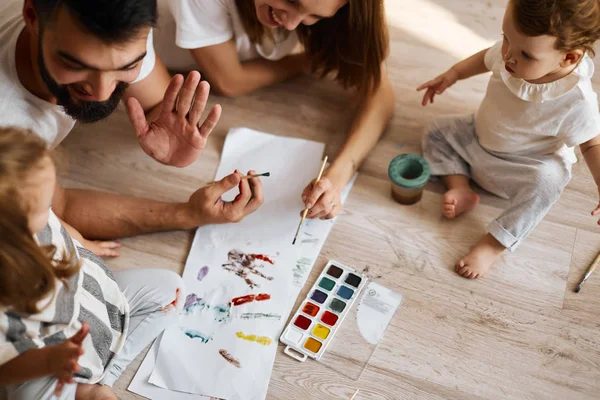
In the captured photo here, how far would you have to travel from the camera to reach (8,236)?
88cm

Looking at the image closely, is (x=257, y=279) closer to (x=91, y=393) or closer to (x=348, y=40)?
(x=91, y=393)

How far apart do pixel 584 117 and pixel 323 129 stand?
66 cm

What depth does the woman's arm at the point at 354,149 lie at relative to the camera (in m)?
1.41

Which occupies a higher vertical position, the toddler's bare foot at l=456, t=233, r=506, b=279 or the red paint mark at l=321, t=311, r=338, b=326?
the toddler's bare foot at l=456, t=233, r=506, b=279

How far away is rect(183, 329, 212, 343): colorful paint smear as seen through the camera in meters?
1.33

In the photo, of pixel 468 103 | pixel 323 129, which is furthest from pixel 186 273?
pixel 468 103

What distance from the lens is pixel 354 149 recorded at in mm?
1526

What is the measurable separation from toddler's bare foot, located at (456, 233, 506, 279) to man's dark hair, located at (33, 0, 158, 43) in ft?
2.81

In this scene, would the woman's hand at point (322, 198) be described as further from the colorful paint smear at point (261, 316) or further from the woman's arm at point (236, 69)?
the woman's arm at point (236, 69)

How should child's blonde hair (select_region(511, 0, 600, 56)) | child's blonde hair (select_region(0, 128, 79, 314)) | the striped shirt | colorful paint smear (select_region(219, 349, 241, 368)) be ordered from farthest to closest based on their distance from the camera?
colorful paint smear (select_region(219, 349, 241, 368)) → child's blonde hair (select_region(511, 0, 600, 56)) → the striped shirt → child's blonde hair (select_region(0, 128, 79, 314))

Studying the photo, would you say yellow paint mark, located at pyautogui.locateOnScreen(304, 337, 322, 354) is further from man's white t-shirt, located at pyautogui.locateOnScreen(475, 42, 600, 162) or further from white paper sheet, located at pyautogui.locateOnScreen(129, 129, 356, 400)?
man's white t-shirt, located at pyautogui.locateOnScreen(475, 42, 600, 162)

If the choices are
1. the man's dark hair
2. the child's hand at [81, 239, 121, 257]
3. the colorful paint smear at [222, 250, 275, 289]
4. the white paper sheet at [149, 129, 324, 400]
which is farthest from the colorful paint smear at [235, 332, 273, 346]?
the man's dark hair

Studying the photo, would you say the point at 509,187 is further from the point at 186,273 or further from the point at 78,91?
the point at 78,91

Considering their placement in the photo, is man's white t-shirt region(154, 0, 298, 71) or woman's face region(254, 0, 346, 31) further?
man's white t-shirt region(154, 0, 298, 71)
